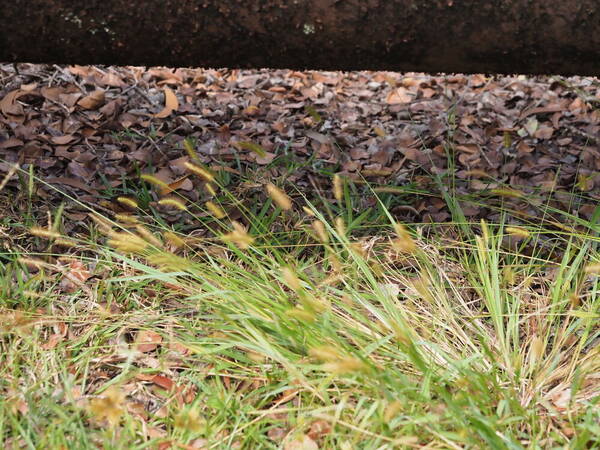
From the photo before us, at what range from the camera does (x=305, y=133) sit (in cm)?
328

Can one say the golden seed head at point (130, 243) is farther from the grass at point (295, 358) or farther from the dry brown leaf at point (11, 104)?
the dry brown leaf at point (11, 104)

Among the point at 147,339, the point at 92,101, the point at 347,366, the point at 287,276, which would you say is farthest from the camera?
the point at 92,101

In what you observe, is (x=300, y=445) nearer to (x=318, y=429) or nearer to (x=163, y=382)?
(x=318, y=429)

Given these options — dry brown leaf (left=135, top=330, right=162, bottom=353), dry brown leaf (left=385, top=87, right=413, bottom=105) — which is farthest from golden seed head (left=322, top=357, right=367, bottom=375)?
dry brown leaf (left=385, top=87, right=413, bottom=105)

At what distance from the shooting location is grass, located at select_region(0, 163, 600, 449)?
5.02 feet

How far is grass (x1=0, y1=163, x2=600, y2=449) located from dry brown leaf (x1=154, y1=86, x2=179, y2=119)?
49.9 inches

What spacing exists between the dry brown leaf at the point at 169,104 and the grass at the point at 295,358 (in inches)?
49.9

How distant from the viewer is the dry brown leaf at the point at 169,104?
133 inches

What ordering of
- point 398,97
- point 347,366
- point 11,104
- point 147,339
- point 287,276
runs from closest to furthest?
1. point 347,366
2. point 287,276
3. point 147,339
4. point 11,104
5. point 398,97

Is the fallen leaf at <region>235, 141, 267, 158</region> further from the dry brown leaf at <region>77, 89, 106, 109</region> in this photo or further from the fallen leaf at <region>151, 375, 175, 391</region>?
the dry brown leaf at <region>77, 89, 106, 109</region>

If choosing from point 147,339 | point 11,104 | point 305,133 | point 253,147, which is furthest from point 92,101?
point 147,339

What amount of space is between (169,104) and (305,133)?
65cm

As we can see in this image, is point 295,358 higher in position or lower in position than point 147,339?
higher

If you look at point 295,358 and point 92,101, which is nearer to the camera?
point 295,358
